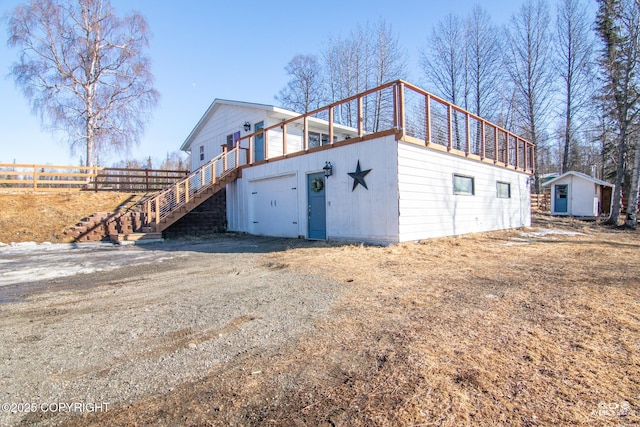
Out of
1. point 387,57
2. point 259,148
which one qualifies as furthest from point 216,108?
point 387,57

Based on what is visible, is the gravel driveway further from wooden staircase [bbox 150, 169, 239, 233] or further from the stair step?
wooden staircase [bbox 150, 169, 239, 233]

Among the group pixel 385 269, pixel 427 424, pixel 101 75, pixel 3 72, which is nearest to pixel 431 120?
pixel 385 269

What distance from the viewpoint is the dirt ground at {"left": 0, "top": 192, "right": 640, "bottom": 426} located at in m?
1.72

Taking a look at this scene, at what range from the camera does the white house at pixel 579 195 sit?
20953 millimetres

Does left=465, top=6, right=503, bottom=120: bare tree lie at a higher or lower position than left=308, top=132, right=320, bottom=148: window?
higher

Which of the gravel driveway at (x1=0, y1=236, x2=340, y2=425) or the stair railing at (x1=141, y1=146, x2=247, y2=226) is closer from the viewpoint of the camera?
the gravel driveway at (x1=0, y1=236, x2=340, y2=425)

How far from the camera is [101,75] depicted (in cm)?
1941

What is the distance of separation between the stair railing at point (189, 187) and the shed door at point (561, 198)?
2204cm

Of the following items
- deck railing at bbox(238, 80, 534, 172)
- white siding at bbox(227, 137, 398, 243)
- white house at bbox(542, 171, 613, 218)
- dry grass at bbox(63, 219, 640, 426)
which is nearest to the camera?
dry grass at bbox(63, 219, 640, 426)

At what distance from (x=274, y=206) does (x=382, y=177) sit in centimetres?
494

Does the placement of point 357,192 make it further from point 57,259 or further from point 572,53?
point 572,53

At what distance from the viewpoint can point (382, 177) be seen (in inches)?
317

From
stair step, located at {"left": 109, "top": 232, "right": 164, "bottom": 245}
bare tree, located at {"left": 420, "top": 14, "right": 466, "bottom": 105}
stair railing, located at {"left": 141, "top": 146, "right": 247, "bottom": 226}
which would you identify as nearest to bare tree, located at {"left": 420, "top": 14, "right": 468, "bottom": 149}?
bare tree, located at {"left": 420, "top": 14, "right": 466, "bottom": 105}

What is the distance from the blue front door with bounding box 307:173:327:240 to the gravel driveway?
394 cm
